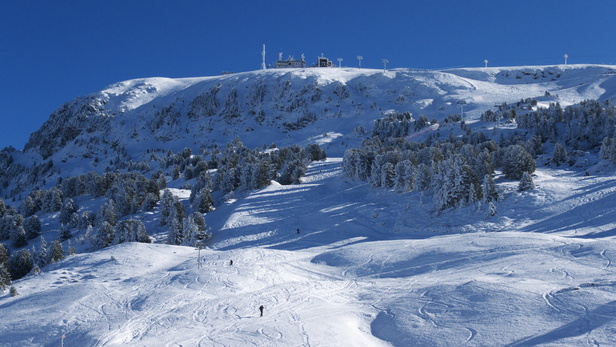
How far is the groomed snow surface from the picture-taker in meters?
21.2

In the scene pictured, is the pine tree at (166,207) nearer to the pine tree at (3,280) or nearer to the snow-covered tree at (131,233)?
the snow-covered tree at (131,233)

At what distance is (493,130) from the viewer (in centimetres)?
9806

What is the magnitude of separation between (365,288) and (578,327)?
46.8ft

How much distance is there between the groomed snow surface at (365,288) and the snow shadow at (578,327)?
8 cm

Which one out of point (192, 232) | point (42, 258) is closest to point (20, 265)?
point (42, 258)

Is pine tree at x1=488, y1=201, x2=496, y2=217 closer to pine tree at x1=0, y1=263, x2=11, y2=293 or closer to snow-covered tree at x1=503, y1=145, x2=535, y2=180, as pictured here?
snow-covered tree at x1=503, y1=145, x2=535, y2=180

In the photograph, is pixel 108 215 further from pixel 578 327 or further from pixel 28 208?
pixel 578 327

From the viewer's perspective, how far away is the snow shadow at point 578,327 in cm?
1834

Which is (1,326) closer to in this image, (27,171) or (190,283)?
(190,283)

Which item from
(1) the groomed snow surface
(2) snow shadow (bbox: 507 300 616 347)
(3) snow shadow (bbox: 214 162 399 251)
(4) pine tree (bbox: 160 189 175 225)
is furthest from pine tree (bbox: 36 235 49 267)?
(2) snow shadow (bbox: 507 300 616 347)

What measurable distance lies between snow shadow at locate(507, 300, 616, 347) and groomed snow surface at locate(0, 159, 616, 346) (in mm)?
78

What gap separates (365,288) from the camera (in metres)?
30.8

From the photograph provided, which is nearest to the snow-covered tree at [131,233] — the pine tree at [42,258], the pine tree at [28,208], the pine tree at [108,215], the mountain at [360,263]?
the mountain at [360,263]

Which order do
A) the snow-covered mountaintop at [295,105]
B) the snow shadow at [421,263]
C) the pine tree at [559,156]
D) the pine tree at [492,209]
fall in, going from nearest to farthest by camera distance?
the snow shadow at [421,263] → the pine tree at [492,209] → the pine tree at [559,156] → the snow-covered mountaintop at [295,105]
